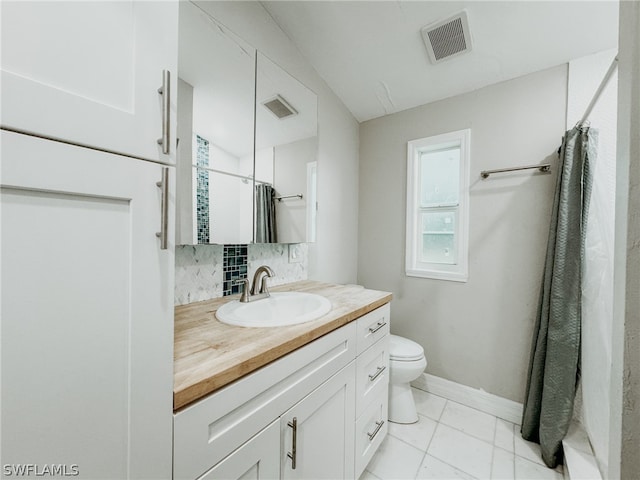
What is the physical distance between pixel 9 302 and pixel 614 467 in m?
1.07

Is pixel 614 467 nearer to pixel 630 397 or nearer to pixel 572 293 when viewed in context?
pixel 630 397

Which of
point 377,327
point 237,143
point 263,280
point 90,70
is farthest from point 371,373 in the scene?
point 90,70

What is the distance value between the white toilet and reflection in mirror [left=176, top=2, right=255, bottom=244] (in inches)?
47.4

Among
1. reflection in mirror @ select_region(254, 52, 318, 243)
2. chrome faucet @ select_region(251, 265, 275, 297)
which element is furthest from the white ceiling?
chrome faucet @ select_region(251, 265, 275, 297)

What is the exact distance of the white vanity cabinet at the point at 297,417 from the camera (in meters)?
0.62

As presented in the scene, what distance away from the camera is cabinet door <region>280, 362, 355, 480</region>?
33.4 inches

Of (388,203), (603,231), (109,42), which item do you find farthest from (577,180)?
(109,42)

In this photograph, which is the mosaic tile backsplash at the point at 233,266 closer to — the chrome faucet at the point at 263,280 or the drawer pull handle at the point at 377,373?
the chrome faucet at the point at 263,280

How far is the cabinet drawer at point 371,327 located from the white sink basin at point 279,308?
0.20 metres

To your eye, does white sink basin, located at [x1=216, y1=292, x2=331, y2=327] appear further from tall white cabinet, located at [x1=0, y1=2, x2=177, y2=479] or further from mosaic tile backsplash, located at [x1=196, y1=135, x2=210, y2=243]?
tall white cabinet, located at [x1=0, y1=2, x2=177, y2=479]

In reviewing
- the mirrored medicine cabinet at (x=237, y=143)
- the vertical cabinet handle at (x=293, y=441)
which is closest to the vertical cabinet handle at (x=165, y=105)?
the mirrored medicine cabinet at (x=237, y=143)

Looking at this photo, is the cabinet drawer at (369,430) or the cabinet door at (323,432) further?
the cabinet drawer at (369,430)

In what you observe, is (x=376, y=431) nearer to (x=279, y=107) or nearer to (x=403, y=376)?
(x=403, y=376)

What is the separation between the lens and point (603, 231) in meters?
1.22
